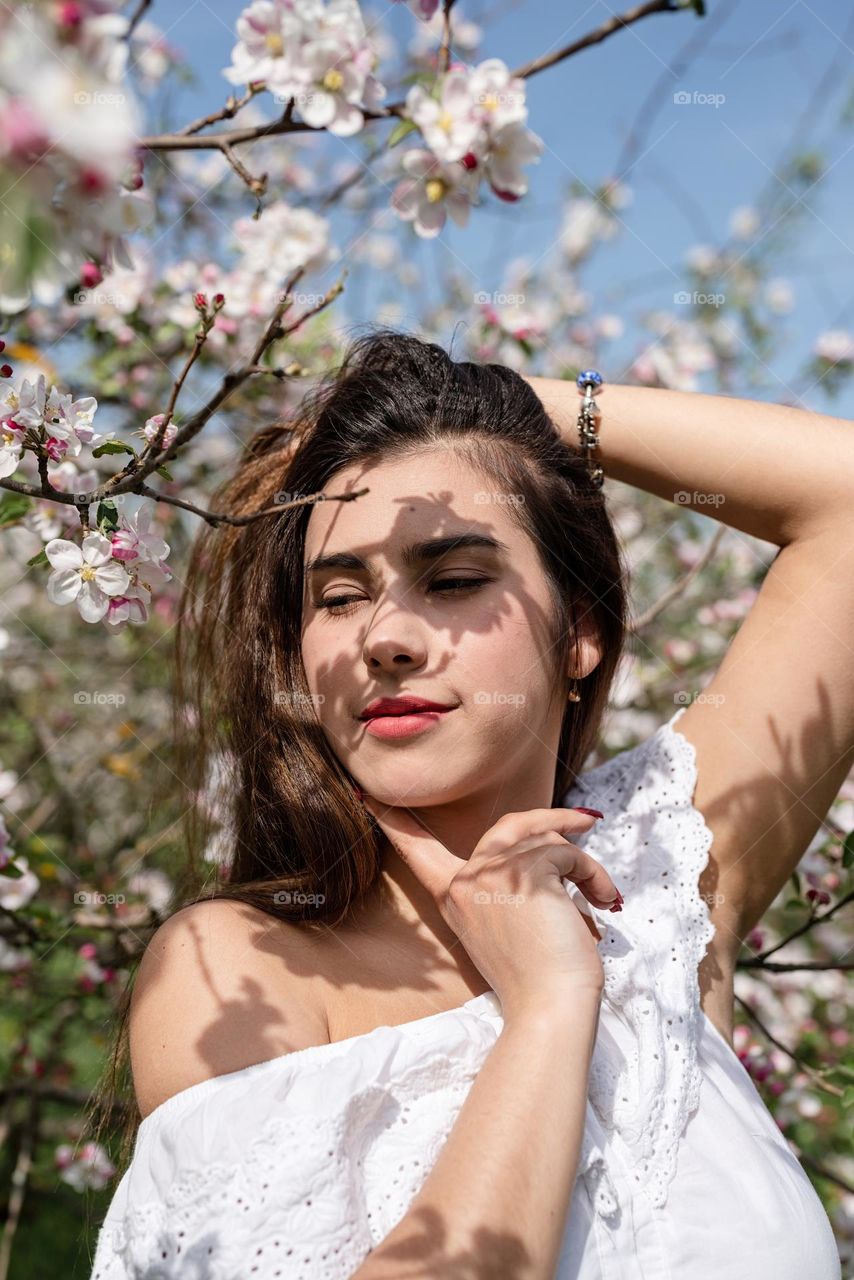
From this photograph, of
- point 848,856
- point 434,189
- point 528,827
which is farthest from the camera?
point 848,856

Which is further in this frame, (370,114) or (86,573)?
(86,573)

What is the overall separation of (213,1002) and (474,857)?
35 cm

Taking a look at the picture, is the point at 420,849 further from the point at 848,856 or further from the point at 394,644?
the point at 848,856

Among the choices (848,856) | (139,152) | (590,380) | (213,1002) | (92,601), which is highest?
(590,380)

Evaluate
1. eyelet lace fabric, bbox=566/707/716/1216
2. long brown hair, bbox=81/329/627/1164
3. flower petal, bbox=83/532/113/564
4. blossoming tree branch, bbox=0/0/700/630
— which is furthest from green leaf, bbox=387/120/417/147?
eyelet lace fabric, bbox=566/707/716/1216

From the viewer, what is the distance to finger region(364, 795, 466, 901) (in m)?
1.39

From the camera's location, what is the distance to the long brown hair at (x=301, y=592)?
156 centimetres

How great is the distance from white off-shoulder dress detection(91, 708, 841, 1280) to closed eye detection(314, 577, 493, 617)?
0.52 metres

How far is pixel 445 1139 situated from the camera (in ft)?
3.83

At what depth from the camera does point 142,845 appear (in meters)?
2.66

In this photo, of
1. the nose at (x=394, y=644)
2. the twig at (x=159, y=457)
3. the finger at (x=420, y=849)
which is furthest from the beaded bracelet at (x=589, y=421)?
the twig at (x=159, y=457)

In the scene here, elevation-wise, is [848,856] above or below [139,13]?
below

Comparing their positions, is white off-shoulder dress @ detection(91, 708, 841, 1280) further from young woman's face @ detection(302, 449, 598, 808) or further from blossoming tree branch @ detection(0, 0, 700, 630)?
blossoming tree branch @ detection(0, 0, 700, 630)

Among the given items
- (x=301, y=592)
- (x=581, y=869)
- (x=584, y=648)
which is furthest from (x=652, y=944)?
(x=301, y=592)
